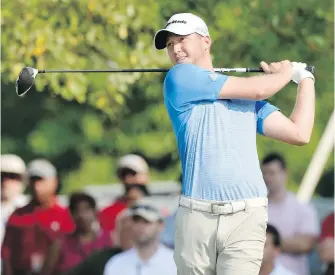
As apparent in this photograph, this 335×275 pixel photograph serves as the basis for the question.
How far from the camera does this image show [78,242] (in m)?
8.83

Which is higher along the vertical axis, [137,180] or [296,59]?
[296,59]

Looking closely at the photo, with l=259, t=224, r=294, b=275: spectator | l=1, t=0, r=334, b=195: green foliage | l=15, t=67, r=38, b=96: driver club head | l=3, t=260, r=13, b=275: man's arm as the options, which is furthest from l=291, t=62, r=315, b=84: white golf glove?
l=3, t=260, r=13, b=275: man's arm

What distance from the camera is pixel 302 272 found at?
26.4ft

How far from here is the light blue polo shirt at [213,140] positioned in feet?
15.1

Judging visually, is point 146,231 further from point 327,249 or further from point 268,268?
point 327,249

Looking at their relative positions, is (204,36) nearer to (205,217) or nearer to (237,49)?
(205,217)

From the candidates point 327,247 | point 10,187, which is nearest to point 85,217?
point 10,187

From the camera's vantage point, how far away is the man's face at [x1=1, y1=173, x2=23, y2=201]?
8914mm

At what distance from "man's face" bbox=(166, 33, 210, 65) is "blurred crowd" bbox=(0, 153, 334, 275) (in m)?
2.98

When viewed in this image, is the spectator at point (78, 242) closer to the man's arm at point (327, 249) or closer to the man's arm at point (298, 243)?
the man's arm at point (298, 243)

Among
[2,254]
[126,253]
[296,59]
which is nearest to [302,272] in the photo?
[126,253]

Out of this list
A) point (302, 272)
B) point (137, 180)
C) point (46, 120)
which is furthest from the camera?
point (46, 120)

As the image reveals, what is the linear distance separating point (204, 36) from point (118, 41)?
4.56 meters

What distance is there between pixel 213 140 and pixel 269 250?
3057 mm
